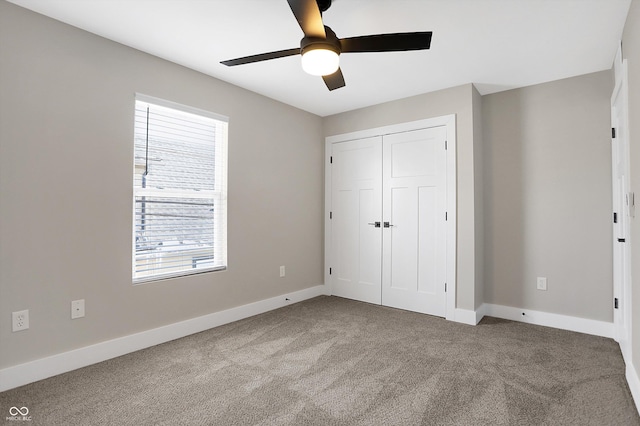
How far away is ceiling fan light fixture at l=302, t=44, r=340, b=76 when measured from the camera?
187 centimetres

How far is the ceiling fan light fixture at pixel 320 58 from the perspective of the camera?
1.87 metres

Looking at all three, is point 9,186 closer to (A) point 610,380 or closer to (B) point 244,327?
(B) point 244,327

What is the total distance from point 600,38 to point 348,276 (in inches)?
136

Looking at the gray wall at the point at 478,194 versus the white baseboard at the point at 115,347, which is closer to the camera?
the white baseboard at the point at 115,347

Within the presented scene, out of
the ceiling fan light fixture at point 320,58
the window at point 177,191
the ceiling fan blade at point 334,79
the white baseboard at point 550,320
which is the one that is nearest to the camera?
the ceiling fan light fixture at point 320,58

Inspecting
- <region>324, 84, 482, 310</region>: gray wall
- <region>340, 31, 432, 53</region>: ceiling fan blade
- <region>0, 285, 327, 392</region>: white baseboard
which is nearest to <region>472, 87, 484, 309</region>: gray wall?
<region>324, 84, 482, 310</region>: gray wall

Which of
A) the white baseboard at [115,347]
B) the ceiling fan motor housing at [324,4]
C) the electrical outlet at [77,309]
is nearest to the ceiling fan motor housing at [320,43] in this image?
the ceiling fan motor housing at [324,4]

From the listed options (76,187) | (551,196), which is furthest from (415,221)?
(76,187)

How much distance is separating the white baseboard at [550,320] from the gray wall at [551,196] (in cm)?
5

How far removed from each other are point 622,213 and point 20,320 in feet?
15.1

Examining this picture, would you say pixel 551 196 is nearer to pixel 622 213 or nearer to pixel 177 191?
pixel 622 213

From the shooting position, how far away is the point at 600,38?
8.46 ft

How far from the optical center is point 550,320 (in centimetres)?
338

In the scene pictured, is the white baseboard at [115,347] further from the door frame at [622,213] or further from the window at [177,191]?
the door frame at [622,213]
